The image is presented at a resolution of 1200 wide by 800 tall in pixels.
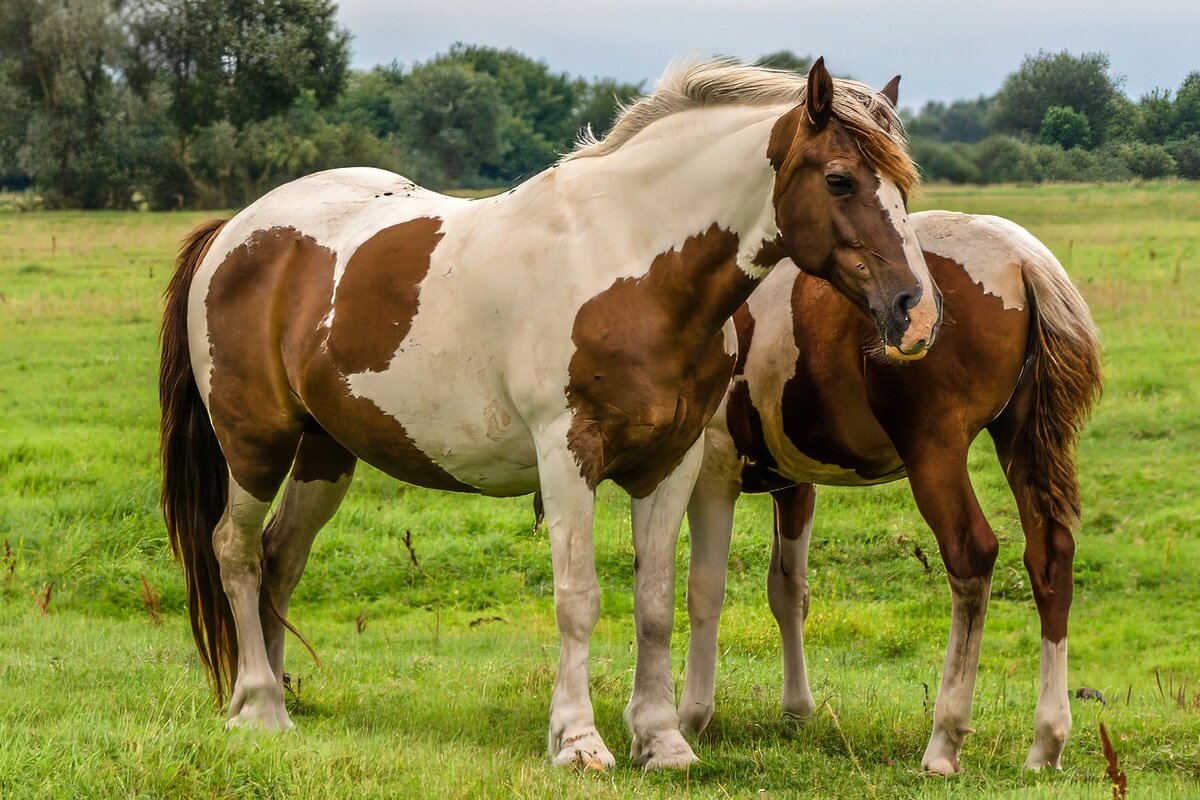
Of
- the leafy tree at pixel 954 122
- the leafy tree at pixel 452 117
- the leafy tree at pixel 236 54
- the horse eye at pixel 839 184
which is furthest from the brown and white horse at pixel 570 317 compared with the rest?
the leafy tree at pixel 236 54

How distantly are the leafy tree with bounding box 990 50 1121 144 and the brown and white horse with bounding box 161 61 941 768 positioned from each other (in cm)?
277

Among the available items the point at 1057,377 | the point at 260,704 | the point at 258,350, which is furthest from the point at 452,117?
the point at 1057,377

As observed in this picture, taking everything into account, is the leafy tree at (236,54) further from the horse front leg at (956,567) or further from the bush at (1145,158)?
the horse front leg at (956,567)

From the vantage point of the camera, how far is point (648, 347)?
4641 millimetres

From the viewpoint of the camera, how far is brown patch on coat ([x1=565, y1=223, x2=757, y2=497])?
4633 millimetres

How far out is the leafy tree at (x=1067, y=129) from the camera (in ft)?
22.6

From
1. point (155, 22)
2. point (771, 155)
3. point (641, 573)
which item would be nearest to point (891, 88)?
point (771, 155)

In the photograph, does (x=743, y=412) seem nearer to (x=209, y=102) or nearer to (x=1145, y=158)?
(x=1145, y=158)

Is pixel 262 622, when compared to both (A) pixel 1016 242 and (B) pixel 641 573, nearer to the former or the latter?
(B) pixel 641 573

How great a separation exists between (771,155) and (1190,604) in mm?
5826

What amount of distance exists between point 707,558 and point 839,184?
1905mm

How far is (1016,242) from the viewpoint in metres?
5.19

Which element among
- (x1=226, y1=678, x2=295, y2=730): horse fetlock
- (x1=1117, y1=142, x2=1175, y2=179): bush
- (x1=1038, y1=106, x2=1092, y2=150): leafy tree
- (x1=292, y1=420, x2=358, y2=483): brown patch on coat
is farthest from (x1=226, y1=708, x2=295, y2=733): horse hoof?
(x1=1117, y1=142, x2=1175, y2=179): bush

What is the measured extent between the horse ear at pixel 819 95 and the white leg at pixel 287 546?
2.88 m
